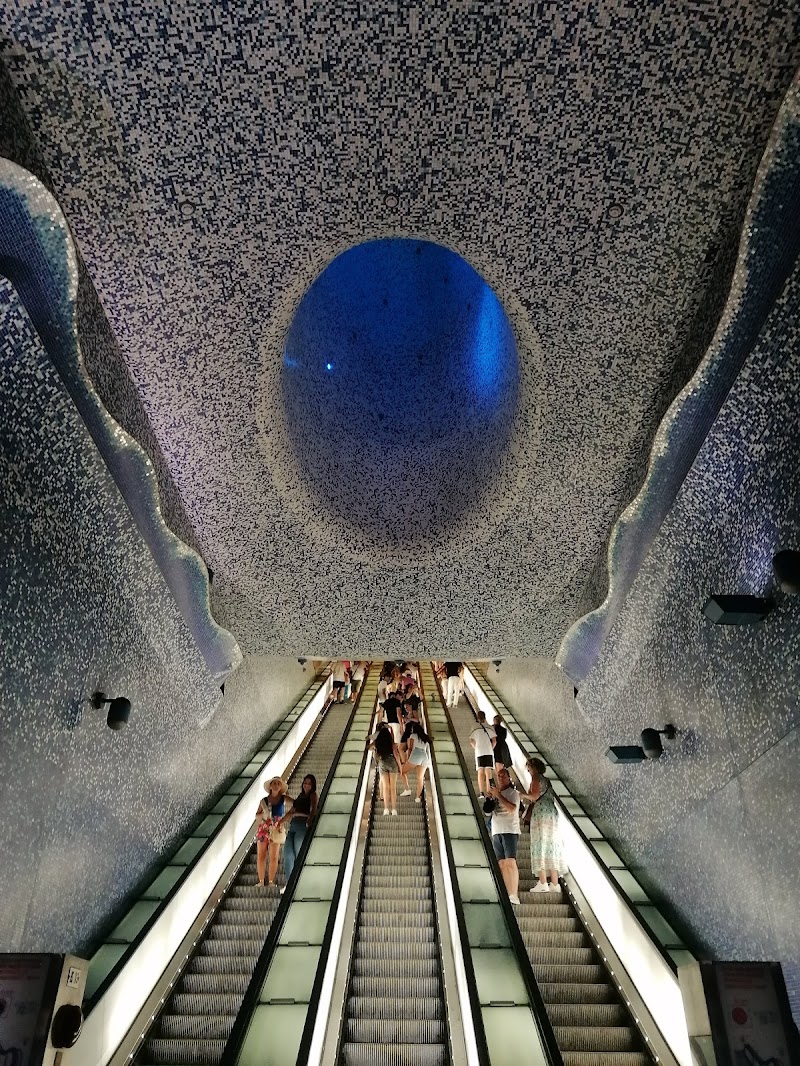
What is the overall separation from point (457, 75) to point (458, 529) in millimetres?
3257

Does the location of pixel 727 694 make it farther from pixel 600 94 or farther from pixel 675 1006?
pixel 600 94

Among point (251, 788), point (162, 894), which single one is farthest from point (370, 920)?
point (251, 788)

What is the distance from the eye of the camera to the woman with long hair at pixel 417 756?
8.10 metres

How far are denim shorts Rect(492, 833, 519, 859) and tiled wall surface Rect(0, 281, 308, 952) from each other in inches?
117

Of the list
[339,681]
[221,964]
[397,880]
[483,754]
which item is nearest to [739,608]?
[221,964]

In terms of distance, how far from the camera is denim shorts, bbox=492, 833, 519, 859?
6.01 metres

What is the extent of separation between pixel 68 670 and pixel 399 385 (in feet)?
12.6

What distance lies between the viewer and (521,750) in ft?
29.2

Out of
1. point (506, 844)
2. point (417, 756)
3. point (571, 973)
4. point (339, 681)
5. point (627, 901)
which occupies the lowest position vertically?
point (571, 973)

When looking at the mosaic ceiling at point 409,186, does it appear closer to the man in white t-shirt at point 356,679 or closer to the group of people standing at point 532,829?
the group of people standing at point 532,829

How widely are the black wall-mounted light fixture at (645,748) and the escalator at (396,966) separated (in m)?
2.04

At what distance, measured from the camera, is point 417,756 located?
809cm


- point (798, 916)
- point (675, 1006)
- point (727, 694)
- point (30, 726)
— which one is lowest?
point (675, 1006)

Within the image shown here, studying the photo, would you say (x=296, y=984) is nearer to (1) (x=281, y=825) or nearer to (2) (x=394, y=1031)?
(2) (x=394, y=1031)
